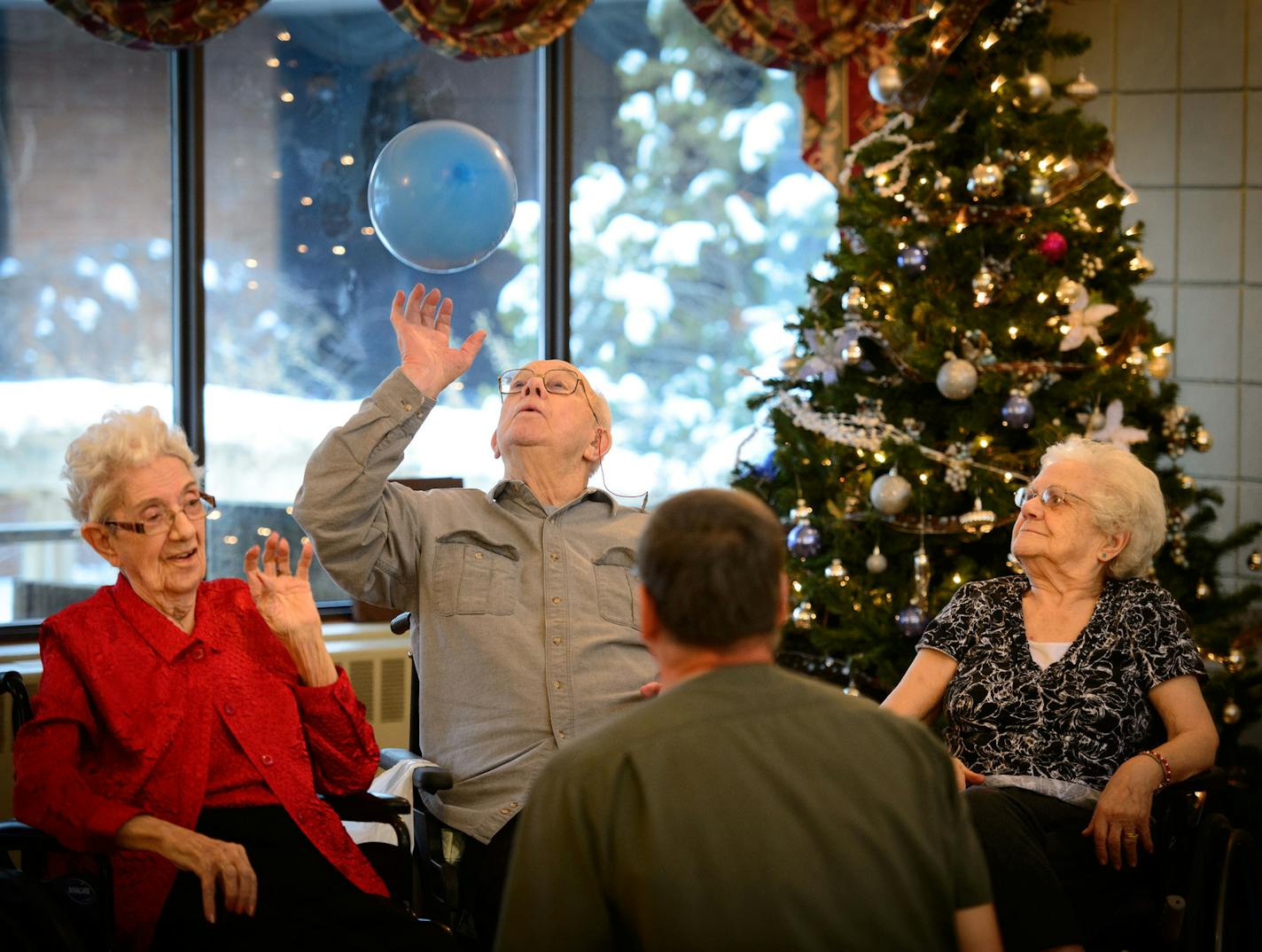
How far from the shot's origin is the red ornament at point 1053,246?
11.9ft

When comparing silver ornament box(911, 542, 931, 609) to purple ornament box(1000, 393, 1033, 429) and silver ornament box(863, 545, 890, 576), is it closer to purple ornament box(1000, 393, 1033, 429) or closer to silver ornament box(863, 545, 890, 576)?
silver ornament box(863, 545, 890, 576)

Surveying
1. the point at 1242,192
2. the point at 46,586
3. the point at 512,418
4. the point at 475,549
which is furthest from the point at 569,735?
the point at 1242,192

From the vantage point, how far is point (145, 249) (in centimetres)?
424

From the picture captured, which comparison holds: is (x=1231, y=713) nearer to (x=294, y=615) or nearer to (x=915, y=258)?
(x=915, y=258)

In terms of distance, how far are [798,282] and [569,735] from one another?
2.86m

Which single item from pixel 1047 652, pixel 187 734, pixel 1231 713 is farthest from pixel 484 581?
pixel 1231 713

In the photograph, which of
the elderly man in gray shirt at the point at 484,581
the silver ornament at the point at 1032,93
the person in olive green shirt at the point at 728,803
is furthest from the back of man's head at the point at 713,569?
the silver ornament at the point at 1032,93

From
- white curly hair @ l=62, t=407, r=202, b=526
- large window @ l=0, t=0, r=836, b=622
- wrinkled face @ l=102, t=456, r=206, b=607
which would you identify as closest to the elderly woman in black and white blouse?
wrinkled face @ l=102, t=456, r=206, b=607

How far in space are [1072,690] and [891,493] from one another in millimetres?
1141

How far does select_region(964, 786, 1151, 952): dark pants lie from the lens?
84.5 inches

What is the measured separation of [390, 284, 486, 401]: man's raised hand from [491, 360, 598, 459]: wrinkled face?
0.16 metres

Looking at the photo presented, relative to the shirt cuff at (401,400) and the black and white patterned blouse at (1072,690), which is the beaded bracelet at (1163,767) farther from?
the shirt cuff at (401,400)

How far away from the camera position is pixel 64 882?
6.81ft

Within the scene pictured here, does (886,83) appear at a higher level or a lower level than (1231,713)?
higher
